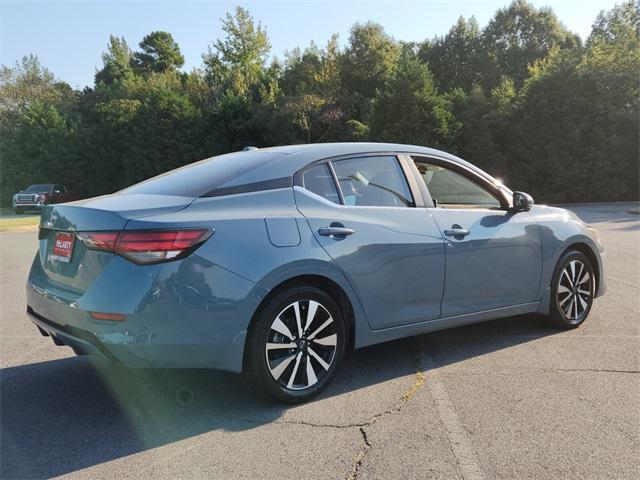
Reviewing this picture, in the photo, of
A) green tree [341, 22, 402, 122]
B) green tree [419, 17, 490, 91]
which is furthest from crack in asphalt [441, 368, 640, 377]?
green tree [419, 17, 490, 91]

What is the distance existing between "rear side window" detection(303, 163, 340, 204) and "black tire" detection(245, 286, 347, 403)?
670 mm

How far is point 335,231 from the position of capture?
3539mm

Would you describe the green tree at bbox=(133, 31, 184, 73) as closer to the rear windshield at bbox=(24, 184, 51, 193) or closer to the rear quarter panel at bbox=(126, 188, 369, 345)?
the rear windshield at bbox=(24, 184, 51, 193)

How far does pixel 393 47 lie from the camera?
4597cm

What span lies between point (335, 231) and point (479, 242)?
134 cm

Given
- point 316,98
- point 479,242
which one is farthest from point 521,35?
point 479,242

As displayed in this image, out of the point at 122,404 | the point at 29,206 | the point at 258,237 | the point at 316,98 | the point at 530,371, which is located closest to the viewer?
the point at 258,237

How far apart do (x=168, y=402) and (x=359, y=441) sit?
1.32 meters

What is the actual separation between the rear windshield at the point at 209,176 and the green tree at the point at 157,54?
74071 mm

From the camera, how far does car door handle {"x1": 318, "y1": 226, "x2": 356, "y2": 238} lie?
3.50 m

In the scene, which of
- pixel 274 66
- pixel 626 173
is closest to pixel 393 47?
pixel 274 66

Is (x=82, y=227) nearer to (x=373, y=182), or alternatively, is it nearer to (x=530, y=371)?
(x=373, y=182)

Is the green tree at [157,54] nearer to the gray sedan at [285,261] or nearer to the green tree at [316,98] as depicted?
the green tree at [316,98]

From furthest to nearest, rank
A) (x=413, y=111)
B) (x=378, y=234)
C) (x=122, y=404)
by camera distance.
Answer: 1. (x=413, y=111)
2. (x=378, y=234)
3. (x=122, y=404)
